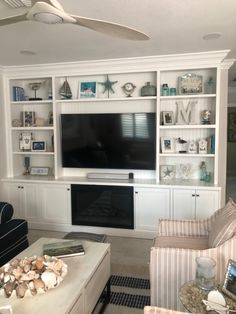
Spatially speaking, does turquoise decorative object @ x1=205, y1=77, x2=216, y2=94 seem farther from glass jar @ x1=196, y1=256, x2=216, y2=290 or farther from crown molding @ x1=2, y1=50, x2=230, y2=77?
glass jar @ x1=196, y1=256, x2=216, y2=290

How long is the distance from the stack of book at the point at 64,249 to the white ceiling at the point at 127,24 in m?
1.92

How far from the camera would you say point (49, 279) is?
5.62ft

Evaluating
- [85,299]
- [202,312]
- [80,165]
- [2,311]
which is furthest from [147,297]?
[80,165]

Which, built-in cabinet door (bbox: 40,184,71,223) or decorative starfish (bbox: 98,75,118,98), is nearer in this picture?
built-in cabinet door (bbox: 40,184,71,223)

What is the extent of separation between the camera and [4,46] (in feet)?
10.3

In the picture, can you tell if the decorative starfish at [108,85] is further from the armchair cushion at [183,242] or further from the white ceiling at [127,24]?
the armchair cushion at [183,242]

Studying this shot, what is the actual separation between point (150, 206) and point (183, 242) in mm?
1290

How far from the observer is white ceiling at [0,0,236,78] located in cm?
218

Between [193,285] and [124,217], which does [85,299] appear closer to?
[193,285]

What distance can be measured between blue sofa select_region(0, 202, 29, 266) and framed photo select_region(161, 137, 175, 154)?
2096 mm

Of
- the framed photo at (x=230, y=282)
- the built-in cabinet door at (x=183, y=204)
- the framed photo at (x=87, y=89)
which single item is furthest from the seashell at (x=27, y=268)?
the framed photo at (x=87, y=89)

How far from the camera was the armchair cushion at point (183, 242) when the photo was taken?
236 cm

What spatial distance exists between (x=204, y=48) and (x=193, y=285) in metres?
2.65

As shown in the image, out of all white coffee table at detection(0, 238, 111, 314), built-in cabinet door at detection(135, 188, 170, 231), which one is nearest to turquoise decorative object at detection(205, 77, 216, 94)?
built-in cabinet door at detection(135, 188, 170, 231)
